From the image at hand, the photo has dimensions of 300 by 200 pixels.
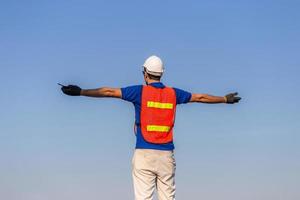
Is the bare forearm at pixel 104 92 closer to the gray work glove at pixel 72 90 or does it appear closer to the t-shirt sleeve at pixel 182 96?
the gray work glove at pixel 72 90

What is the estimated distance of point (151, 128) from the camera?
1670 cm

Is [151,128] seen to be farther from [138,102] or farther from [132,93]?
[132,93]

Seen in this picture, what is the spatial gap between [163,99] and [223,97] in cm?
194

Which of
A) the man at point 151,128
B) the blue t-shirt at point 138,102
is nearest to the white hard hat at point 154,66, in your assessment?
the man at point 151,128

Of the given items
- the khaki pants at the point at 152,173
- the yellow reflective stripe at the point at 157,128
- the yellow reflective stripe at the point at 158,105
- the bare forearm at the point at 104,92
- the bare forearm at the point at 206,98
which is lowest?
the khaki pants at the point at 152,173

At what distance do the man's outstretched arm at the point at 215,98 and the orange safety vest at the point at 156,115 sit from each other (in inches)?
32.8

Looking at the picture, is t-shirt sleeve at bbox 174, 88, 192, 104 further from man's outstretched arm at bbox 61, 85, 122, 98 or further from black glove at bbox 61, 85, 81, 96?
black glove at bbox 61, 85, 81, 96

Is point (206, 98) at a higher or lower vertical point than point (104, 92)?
higher

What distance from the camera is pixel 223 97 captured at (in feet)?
59.6

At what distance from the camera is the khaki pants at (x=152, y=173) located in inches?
656

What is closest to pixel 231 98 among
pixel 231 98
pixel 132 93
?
pixel 231 98

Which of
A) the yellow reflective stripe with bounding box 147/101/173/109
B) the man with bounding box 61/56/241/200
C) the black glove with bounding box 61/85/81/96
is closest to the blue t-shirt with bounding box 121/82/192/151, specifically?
the man with bounding box 61/56/241/200

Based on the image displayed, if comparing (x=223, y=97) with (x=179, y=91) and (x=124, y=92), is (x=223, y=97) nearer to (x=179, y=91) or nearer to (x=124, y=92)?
(x=179, y=91)

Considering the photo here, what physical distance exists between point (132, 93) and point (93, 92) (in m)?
0.81
